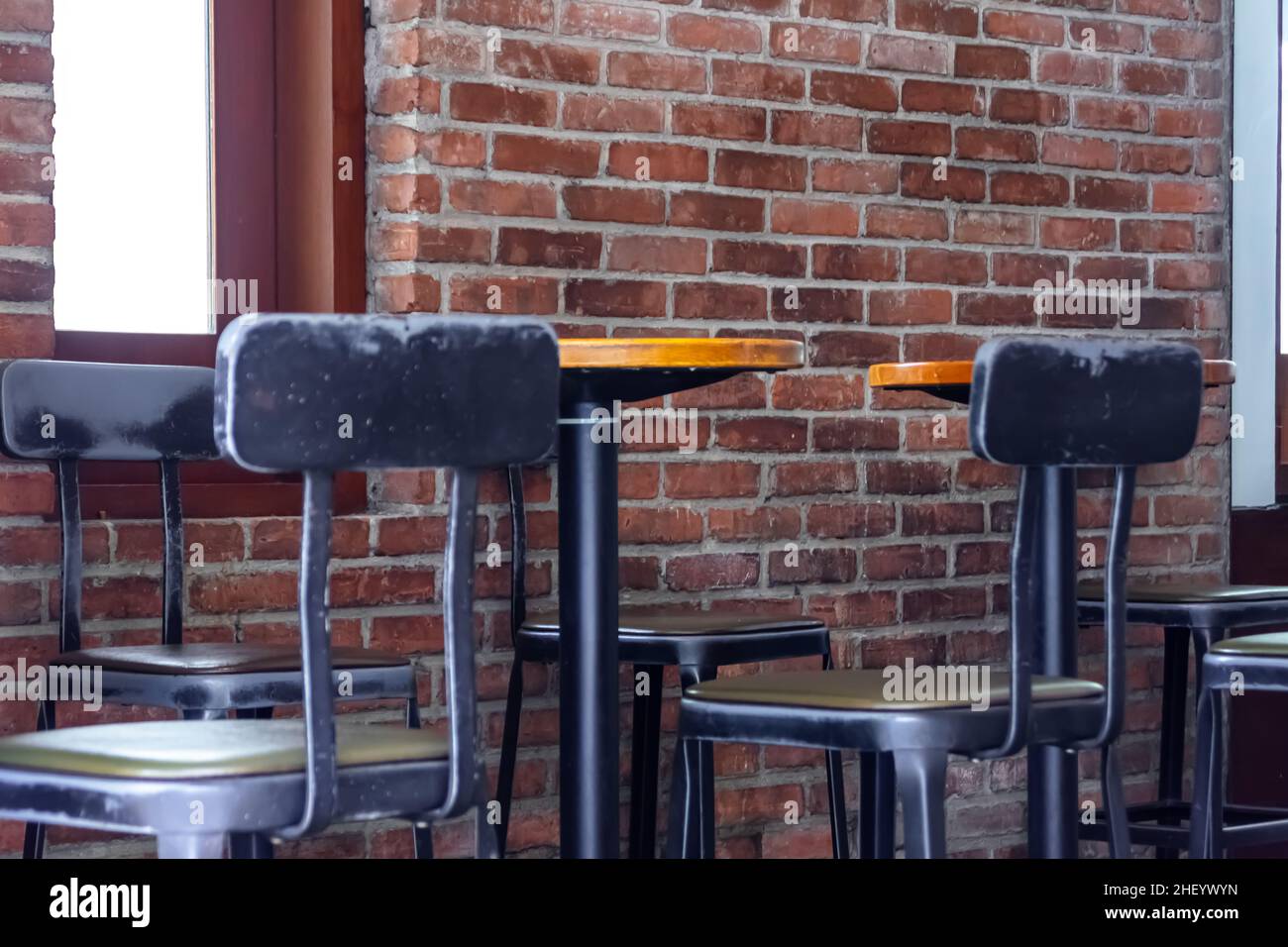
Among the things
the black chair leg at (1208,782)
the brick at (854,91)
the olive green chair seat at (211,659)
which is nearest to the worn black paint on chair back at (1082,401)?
the black chair leg at (1208,782)

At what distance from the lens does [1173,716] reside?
3.67 m

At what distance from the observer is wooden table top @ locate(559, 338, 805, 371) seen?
7.07 feet

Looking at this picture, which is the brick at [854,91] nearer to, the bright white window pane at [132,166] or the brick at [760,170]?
the brick at [760,170]

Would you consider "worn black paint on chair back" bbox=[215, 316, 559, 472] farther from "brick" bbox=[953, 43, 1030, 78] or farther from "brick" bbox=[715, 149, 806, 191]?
"brick" bbox=[953, 43, 1030, 78]

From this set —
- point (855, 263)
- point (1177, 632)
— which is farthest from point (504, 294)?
point (1177, 632)

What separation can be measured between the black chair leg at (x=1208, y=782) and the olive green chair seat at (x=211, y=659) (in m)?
1.23

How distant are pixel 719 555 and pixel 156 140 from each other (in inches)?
50.0

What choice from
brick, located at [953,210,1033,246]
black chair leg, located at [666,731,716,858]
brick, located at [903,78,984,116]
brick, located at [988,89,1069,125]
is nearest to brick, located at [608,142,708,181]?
brick, located at [903,78,984,116]

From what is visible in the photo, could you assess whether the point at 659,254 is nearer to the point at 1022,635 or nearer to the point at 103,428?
the point at 103,428

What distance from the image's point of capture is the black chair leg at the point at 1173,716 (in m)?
3.60

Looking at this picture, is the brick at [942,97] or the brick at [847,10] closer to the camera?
the brick at [847,10]

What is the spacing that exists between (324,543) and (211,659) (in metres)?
0.87

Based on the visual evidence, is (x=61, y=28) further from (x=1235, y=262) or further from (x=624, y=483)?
(x=1235, y=262)

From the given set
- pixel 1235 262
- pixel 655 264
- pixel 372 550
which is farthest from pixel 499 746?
pixel 1235 262
